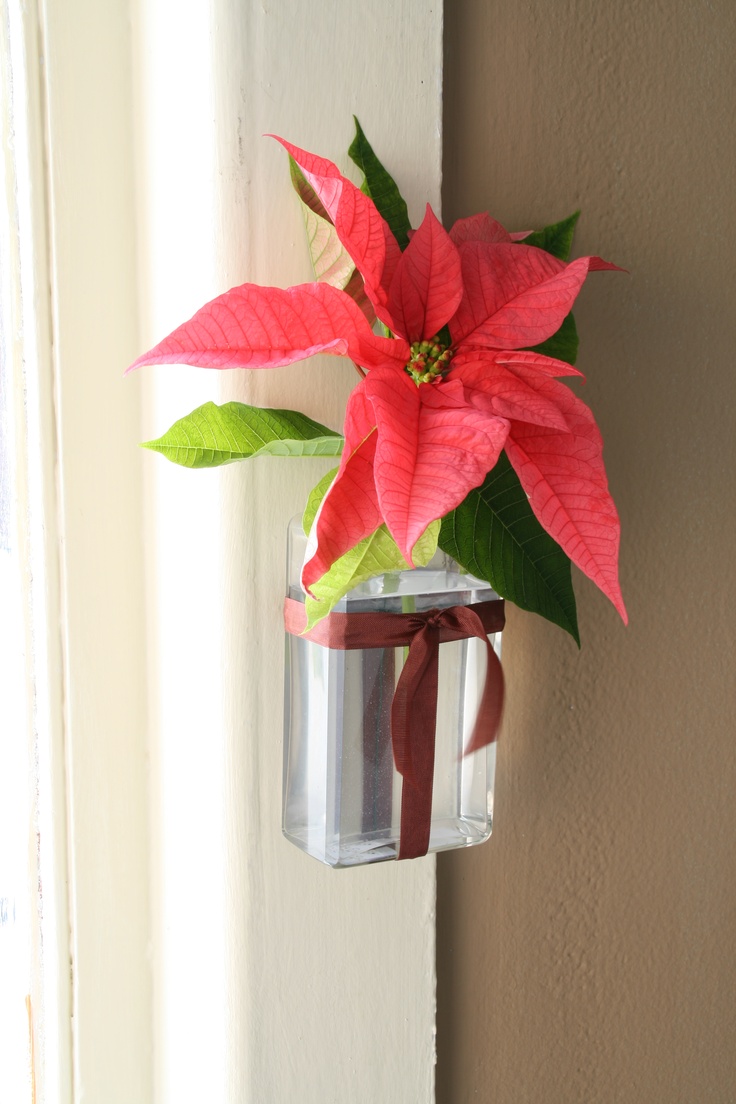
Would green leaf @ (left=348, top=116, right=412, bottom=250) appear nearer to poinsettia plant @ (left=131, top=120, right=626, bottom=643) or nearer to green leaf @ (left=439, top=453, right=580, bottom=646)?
poinsettia plant @ (left=131, top=120, right=626, bottom=643)

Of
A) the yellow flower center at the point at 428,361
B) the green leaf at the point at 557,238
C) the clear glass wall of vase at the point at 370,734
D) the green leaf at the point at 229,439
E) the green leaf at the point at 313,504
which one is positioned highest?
the green leaf at the point at 557,238

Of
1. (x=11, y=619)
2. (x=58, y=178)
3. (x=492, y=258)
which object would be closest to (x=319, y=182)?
(x=492, y=258)

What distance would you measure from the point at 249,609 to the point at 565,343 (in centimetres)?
23

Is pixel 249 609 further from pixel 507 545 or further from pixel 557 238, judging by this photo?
pixel 557 238

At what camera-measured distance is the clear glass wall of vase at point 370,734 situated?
18.0 inches

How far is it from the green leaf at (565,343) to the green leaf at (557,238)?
0.04m

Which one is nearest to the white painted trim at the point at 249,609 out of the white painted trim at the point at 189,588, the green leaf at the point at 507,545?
the white painted trim at the point at 189,588

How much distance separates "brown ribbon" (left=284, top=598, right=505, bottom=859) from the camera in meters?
0.44

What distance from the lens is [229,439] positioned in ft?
1.44

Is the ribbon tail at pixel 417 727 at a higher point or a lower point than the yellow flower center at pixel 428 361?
lower

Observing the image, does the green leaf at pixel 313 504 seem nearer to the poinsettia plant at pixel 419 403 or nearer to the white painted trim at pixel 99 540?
the poinsettia plant at pixel 419 403

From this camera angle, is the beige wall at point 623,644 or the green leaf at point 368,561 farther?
the beige wall at point 623,644

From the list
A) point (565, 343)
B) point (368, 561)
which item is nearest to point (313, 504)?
point (368, 561)

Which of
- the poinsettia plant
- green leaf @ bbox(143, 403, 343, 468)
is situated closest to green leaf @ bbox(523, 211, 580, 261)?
the poinsettia plant
